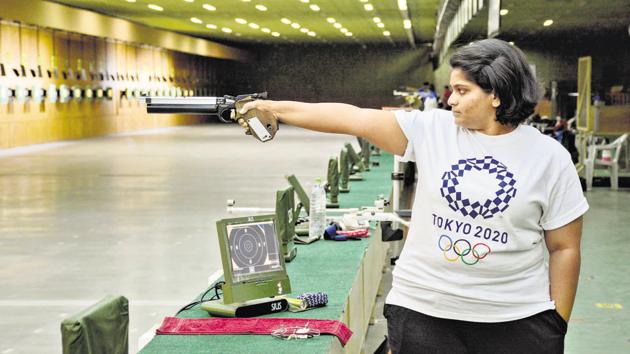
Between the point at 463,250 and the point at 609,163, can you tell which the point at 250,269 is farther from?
the point at 609,163

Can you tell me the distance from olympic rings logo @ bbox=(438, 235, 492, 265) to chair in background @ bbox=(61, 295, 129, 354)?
914mm

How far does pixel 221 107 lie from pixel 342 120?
43cm

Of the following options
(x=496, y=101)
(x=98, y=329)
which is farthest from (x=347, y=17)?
(x=496, y=101)

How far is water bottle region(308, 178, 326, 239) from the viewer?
203 inches

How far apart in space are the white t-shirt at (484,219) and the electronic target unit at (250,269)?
1325 millimetres

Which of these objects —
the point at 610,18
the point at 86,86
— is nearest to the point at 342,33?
Answer: the point at 86,86

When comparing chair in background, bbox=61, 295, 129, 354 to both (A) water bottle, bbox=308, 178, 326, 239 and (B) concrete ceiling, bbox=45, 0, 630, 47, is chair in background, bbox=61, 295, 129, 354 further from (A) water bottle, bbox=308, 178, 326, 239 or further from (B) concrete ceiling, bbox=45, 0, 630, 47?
(B) concrete ceiling, bbox=45, 0, 630, 47

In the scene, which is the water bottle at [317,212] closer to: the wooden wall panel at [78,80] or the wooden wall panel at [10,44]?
the wooden wall panel at [78,80]

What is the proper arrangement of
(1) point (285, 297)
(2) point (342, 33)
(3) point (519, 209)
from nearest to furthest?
(3) point (519, 209) → (1) point (285, 297) → (2) point (342, 33)

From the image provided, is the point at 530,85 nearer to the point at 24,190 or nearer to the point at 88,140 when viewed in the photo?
the point at 24,190

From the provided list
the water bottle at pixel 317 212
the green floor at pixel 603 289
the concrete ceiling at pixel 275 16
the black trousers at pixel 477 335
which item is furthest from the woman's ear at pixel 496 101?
the concrete ceiling at pixel 275 16

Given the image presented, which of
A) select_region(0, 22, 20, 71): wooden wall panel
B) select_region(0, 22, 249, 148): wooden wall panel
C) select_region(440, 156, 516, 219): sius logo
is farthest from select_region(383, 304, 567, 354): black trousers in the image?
select_region(0, 22, 20, 71): wooden wall panel

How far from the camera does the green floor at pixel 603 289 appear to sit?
552 cm

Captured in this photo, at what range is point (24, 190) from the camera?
544 inches
